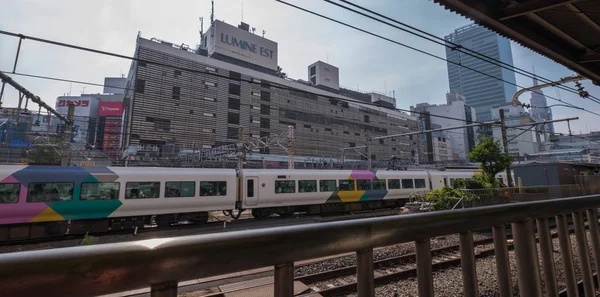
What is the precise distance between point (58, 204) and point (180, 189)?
4178mm

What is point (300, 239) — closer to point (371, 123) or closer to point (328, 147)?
point (328, 147)

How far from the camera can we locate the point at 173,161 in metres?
31.5

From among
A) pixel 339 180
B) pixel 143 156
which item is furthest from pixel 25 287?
pixel 143 156

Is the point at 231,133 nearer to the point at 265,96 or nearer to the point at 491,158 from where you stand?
the point at 265,96

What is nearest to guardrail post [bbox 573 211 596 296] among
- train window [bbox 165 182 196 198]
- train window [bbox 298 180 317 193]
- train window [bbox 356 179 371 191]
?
train window [bbox 165 182 196 198]

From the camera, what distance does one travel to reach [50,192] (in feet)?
34.8

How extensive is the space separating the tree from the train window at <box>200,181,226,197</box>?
1500 centimetres

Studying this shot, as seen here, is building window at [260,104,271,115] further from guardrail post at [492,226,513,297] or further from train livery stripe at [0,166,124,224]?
guardrail post at [492,226,513,297]

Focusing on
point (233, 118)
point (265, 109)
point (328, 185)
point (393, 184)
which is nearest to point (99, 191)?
point (328, 185)

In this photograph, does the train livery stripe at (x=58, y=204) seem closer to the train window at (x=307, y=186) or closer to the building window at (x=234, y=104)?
the train window at (x=307, y=186)

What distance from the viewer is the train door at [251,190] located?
14.4 metres

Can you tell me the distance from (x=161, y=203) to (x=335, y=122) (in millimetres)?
47225

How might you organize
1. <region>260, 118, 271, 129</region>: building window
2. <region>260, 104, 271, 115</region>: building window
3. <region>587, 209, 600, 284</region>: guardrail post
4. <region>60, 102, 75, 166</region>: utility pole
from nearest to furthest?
<region>587, 209, 600, 284</region>: guardrail post
<region>60, 102, 75, 166</region>: utility pole
<region>260, 118, 271, 129</region>: building window
<region>260, 104, 271, 115</region>: building window

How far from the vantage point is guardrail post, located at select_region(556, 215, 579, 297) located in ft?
7.79
